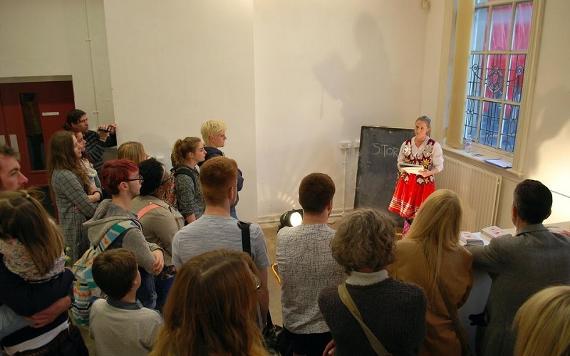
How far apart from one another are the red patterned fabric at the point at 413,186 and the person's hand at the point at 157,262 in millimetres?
2989

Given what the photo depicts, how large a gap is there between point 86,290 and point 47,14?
380 centimetres

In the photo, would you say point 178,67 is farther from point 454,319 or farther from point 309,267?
point 454,319

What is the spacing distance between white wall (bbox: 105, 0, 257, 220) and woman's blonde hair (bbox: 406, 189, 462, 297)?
3349 mm

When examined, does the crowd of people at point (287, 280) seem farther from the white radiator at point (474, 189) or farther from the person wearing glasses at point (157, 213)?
the white radiator at point (474, 189)

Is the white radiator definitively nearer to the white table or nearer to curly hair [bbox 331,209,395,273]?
the white table

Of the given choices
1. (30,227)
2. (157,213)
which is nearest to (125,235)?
(157,213)

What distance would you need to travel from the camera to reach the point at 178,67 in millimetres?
4641

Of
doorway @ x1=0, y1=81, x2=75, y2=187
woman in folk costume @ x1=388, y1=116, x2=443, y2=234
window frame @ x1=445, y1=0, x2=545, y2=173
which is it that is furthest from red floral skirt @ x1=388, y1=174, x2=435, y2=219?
doorway @ x1=0, y1=81, x2=75, y2=187

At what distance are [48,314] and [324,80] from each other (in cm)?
426

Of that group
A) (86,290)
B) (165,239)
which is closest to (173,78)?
(165,239)

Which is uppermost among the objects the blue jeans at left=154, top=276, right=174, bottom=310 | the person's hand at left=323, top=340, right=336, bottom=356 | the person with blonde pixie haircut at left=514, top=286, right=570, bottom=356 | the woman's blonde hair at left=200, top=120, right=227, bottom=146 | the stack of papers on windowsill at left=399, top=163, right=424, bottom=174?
the woman's blonde hair at left=200, top=120, right=227, bottom=146

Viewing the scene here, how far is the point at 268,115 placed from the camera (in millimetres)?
5336

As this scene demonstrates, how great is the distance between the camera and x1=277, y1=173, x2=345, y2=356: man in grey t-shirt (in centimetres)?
192

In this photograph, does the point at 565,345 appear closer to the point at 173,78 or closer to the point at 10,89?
the point at 173,78
